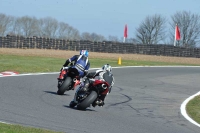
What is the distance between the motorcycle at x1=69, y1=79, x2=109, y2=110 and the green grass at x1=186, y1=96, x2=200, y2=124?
235cm

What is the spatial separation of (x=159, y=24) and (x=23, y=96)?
226ft

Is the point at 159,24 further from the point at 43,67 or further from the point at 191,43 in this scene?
the point at 43,67

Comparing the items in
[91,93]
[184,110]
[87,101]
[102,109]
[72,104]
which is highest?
[91,93]

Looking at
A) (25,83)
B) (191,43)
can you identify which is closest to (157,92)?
(25,83)

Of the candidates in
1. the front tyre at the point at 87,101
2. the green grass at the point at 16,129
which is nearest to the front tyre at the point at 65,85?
the front tyre at the point at 87,101

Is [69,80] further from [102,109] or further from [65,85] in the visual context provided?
[102,109]

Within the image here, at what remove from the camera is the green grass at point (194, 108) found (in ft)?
45.3

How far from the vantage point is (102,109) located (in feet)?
46.5

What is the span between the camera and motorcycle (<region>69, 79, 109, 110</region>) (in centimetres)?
1326

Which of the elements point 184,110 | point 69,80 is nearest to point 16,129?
point 184,110

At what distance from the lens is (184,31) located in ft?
256

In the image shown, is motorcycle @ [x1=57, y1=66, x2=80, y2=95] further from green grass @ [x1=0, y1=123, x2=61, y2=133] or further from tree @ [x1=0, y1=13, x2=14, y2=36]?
tree @ [x1=0, y1=13, x2=14, y2=36]

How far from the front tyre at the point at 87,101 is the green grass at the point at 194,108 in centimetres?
253

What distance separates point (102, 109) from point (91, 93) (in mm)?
1004
